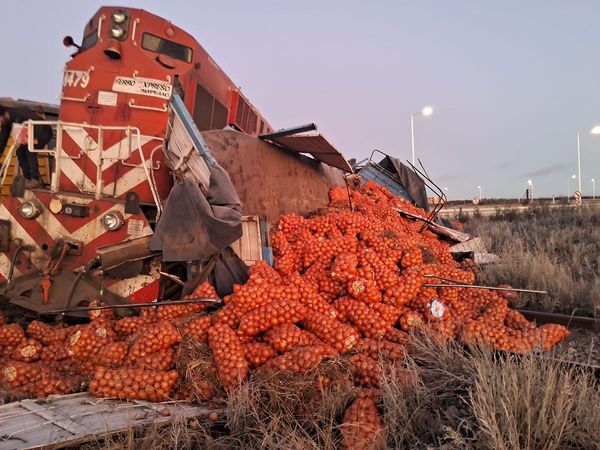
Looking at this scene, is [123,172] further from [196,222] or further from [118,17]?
[118,17]

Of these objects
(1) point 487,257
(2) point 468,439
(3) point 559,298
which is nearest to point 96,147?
(2) point 468,439

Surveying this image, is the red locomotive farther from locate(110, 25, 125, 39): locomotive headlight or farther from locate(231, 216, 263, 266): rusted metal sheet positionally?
locate(231, 216, 263, 266): rusted metal sheet

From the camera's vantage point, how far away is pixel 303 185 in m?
6.68

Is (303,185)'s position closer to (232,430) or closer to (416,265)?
(416,265)

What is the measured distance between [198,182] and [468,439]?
3186 millimetres

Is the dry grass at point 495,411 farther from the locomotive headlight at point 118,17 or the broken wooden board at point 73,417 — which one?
the locomotive headlight at point 118,17

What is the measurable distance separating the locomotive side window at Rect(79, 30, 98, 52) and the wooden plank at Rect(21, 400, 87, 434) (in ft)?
14.2

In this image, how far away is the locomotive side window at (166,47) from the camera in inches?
211

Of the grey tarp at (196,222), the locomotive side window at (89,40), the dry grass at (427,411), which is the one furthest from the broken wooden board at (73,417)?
the locomotive side window at (89,40)

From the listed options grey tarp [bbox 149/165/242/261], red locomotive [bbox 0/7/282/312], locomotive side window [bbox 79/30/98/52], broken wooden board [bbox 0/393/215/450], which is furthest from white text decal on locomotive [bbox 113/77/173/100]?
broken wooden board [bbox 0/393/215/450]

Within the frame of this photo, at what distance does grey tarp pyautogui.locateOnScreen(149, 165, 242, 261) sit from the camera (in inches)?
153

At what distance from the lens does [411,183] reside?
10.7 meters

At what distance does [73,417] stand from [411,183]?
9253 millimetres

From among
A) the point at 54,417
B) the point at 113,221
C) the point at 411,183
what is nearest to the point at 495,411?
the point at 54,417
